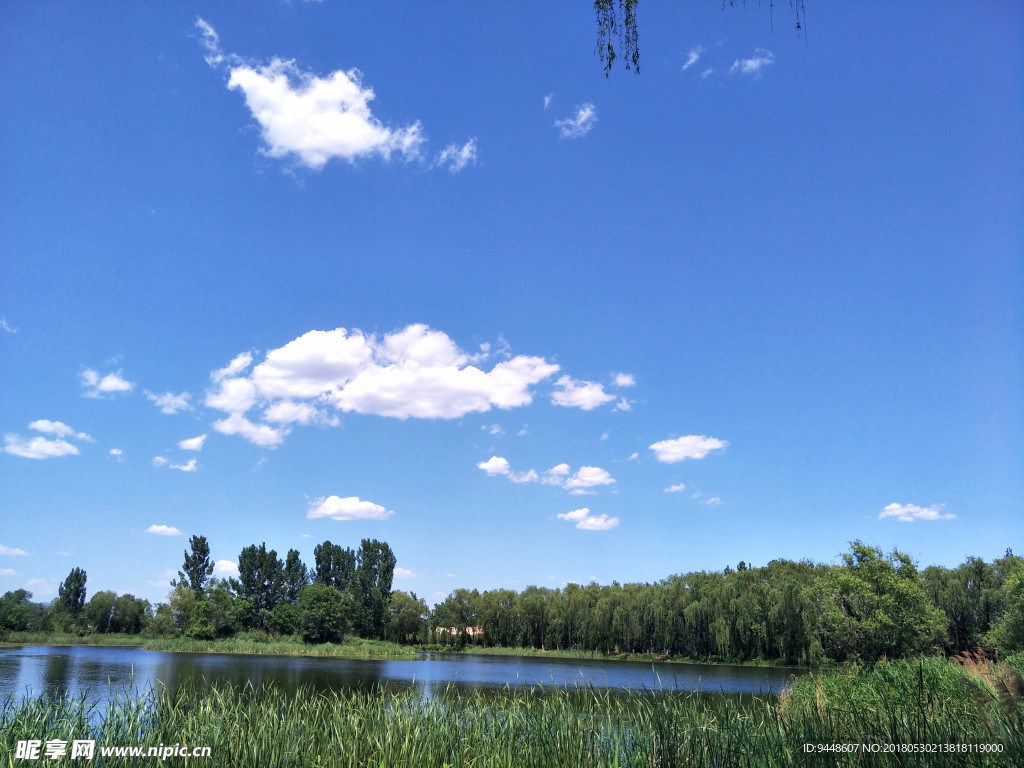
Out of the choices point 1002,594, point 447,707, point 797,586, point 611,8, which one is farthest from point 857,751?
point 797,586

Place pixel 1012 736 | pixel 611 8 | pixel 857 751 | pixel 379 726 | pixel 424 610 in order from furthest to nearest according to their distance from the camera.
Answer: pixel 424 610
pixel 379 726
pixel 857 751
pixel 1012 736
pixel 611 8

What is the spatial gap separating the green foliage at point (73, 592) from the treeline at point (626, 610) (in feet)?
0.58

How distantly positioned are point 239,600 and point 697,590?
54.9 meters

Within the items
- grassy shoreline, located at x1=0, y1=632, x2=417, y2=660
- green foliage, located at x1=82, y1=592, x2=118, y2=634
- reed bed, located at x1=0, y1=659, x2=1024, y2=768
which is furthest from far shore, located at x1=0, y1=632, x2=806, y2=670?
reed bed, located at x1=0, y1=659, x2=1024, y2=768

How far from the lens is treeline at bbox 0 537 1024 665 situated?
42156mm

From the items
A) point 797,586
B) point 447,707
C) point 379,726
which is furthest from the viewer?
point 797,586

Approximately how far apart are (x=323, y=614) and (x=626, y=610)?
3529cm

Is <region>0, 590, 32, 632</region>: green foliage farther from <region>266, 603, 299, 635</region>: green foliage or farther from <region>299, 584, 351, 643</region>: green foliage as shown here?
<region>299, 584, 351, 643</region>: green foliage

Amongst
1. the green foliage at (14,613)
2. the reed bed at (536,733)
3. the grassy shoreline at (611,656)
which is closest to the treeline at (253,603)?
the green foliage at (14,613)

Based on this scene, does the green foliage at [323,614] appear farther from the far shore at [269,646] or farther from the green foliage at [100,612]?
the green foliage at [100,612]

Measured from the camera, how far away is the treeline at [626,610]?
42.2 m

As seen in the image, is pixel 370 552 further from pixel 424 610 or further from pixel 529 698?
pixel 529 698

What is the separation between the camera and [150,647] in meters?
68.4

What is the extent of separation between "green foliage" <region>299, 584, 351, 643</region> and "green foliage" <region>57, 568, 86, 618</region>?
137 feet
